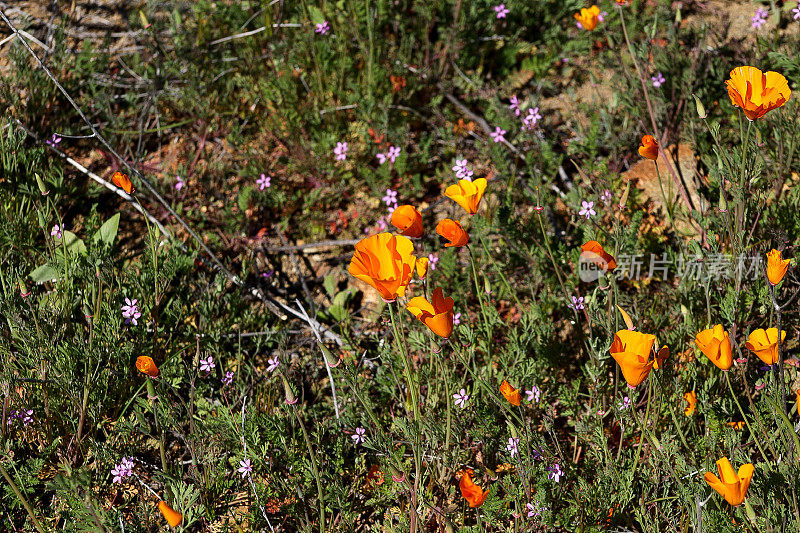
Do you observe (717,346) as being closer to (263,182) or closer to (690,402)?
(690,402)

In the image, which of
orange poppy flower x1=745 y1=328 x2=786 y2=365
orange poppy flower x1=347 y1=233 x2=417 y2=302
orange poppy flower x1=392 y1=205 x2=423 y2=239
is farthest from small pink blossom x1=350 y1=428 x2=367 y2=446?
orange poppy flower x1=745 y1=328 x2=786 y2=365

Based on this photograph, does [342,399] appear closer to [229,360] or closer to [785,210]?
[229,360]

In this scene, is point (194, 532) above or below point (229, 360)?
below

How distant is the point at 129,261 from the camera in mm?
3260

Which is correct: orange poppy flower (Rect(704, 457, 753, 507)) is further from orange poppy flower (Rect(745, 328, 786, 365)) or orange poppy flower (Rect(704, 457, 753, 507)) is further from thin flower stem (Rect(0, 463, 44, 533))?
thin flower stem (Rect(0, 463, 44, 533))

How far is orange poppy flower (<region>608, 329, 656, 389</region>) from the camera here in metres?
1.85

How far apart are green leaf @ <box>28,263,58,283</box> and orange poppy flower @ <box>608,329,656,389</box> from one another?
7.82 ft

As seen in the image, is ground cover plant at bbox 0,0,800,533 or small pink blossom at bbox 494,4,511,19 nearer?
ground cover plant at bbox 0,0,800,533

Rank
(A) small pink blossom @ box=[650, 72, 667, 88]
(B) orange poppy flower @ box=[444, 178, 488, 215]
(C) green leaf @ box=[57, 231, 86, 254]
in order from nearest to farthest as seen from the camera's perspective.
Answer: (B) orange poppy flower @ box=[444, 178, 488, 215] → (C) green leaf @ box=[57, 231, 86, 254] → (A) small pink blossom @ box=[650, 72, 667, 88]

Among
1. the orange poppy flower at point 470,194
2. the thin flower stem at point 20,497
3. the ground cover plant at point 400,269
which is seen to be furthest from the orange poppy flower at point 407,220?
the thin flower stem at point 20,497

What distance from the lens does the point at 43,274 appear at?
9.77ft

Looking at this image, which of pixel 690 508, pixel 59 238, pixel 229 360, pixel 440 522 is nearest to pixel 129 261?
pixel 59 238

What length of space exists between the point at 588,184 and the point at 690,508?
4.55 feet

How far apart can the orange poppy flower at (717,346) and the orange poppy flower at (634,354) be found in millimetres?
158
